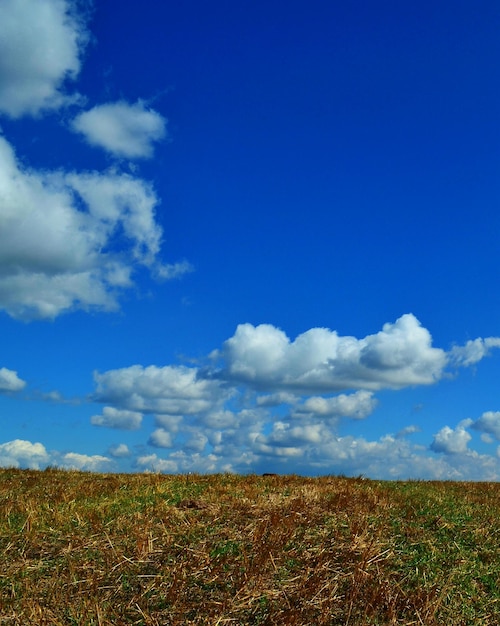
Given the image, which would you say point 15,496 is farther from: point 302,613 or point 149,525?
point 302,613

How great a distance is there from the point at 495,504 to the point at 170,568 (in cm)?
1033

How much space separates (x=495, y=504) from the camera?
16031mm

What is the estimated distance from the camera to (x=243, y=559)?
992 centimetres

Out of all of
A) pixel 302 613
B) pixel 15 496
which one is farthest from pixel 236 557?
pixel 15 496

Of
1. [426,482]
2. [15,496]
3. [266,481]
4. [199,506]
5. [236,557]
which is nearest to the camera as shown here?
[236,557]

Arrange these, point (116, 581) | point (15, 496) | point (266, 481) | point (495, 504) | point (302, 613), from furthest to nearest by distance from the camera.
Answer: point (266, 481) → point (495, 504) → point (15, 496) → point (116, 581) → point (302, 613)

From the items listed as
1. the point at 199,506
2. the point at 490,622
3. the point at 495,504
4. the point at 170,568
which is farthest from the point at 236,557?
the point at 495,504

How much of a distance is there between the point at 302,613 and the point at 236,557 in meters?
1.92

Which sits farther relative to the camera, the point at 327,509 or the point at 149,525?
the point at 327,509

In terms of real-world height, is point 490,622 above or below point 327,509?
below

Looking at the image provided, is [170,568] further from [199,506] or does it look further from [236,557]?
[199,506]

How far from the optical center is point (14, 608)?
8641 mm

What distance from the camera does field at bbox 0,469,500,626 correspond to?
855 cm

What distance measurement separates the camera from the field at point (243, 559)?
855 cm
